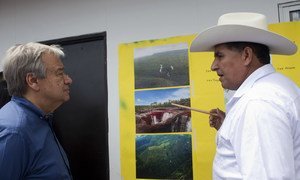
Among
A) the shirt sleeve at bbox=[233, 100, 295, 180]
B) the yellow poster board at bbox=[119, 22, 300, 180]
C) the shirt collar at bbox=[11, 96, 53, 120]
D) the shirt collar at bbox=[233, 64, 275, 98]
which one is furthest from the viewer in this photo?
the yellow poster board at bbox=[119, 22, 300, 180]

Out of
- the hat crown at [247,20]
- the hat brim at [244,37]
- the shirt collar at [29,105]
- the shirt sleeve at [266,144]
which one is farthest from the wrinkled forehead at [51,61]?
the shirt sleeve at [266,144]

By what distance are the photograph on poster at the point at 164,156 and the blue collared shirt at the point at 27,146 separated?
2.24 feet

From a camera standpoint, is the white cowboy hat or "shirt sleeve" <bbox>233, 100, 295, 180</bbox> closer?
"shirt sleeve" <bbox>233, 100, 295, 180</bbox>

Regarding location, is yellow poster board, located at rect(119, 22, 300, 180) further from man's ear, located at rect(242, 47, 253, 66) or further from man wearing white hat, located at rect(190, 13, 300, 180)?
man's ear, located at rect(242, 47, 253, 66)

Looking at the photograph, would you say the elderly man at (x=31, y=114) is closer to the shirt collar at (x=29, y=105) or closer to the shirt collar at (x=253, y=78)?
the shirt collar at (x=29, y=105)

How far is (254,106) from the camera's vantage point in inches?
37.4

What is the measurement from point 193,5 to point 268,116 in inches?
44.1

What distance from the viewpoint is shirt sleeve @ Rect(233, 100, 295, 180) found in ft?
2.91

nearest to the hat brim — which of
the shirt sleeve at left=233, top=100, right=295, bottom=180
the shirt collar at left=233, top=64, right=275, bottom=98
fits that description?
the shirt collar at left=233, top=64, right=275, bottom=98

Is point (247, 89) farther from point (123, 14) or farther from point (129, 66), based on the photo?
point (123, 14)

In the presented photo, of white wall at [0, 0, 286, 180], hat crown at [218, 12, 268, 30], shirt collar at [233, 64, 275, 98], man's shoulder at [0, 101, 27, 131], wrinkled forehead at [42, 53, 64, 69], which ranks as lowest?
man's shoulder at [0, 101, 27, 131]

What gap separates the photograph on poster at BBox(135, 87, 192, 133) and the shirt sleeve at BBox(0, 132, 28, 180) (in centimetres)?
90

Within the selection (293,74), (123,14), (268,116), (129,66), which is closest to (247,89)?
(268,116)

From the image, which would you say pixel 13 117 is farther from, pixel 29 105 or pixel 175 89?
pixel 175 89
